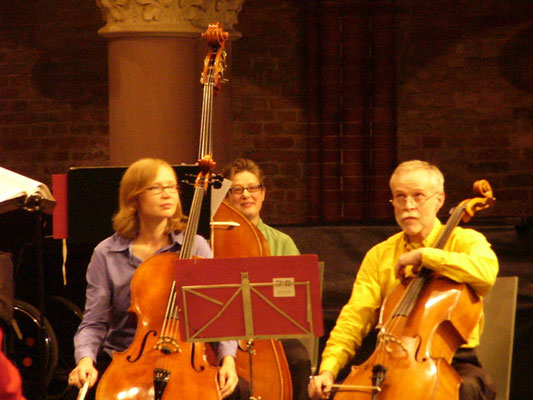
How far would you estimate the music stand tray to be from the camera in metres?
3.54

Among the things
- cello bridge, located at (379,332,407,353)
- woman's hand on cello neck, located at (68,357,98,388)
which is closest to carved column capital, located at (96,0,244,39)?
woman's hand on cello neck, located at (68,357,98,388)

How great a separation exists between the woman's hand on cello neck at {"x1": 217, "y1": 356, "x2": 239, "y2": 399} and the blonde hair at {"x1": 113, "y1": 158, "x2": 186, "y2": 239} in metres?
0.63

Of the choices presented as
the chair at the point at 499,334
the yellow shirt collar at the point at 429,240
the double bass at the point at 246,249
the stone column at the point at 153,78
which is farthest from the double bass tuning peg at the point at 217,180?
the stone column at the point at 153,78

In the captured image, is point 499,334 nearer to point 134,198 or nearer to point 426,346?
point 426,346

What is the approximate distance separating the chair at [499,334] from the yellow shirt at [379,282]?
275mm

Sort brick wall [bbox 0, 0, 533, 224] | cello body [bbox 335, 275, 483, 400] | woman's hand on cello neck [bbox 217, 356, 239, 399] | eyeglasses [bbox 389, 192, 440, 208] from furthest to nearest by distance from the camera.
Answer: brick wall [bbox 0, 0, 533, 224]
eyeglasses [bbox 389, 192, 440, 208]
woman's hand on cello neck [bbox 217, 356, 239, 399]
cello body [bbox 335, 275, 483, 400]

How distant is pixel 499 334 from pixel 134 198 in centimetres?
160

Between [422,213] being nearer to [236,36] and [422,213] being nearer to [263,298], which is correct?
[263,298]

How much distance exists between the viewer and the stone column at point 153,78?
21.6 ft

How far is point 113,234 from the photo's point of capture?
450 centimetres

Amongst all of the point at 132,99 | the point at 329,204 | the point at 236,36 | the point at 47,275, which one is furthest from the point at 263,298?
the point at 329,204

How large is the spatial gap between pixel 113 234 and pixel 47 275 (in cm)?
154

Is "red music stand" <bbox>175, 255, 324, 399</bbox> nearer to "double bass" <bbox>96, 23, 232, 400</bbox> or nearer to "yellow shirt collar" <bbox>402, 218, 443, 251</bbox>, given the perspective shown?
"double bass" <bbox>96, 23, 232, 400</bbox>

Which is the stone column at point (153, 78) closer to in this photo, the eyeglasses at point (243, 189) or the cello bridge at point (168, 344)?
the eyeglasses at point (243, 189)
